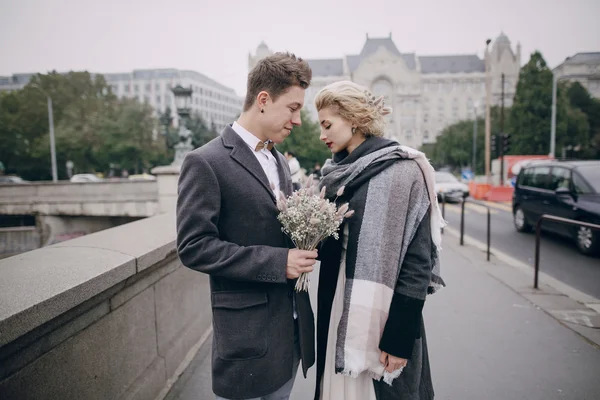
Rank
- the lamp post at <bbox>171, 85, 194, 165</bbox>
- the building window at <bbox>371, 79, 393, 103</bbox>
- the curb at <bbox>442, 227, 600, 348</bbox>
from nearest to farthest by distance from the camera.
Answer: the curb at <bbox>442, 227, 600, 348</bbox> → the lamp post at <bbox>171, 85, 194, 165</bbox> → the building window at <bbox>371, 79, 393, 103</bbox>

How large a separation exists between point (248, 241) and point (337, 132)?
697 millimetres

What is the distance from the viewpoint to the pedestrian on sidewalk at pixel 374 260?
1627 mm

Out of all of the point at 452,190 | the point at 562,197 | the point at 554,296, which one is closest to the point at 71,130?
the point at 452,190

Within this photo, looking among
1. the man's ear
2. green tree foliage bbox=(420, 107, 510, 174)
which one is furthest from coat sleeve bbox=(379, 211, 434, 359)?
green tree foliage bbox=(420, 107, 510, 174)

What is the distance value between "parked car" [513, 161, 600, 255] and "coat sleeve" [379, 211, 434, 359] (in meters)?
A: 6.76

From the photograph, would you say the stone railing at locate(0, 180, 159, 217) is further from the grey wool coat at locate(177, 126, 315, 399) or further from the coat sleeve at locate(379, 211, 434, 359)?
the coat sleeve at locate(379, 211, 434, 359)

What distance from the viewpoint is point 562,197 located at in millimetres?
7762

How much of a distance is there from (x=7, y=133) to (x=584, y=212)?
4927 centimetres

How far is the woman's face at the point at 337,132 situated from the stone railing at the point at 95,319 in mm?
1357

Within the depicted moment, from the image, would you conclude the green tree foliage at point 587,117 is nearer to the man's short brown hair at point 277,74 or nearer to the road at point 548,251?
the road at point 548,251

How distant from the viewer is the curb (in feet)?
12.6

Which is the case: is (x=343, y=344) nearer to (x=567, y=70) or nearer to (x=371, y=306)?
(x=371, y=306)

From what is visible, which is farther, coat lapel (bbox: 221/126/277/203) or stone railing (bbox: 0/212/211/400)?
coat lapel (bbox: 221/126/277/203)

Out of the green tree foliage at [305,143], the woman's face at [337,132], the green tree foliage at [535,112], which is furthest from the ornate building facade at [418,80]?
the woman's face at [337,132]
